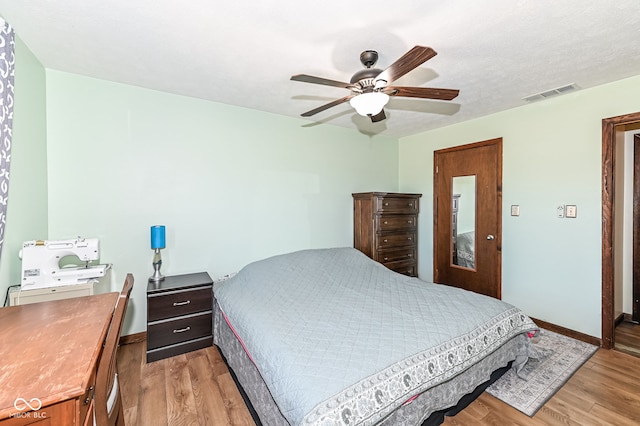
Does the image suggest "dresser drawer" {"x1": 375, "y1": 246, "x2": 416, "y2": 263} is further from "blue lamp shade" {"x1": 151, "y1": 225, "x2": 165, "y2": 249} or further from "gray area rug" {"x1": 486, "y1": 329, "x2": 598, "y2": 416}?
"blue lamp shade" {"x1": 151, "y1": 225, "x2": 165, "y2": 249}

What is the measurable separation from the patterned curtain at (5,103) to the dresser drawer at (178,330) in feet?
4.07

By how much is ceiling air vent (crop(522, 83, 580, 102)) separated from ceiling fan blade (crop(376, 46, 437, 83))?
202 cm

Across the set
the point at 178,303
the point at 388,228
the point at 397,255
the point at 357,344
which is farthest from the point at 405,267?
the point at 178,303

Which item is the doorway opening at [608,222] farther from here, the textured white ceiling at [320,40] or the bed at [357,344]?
the bed at [357,344]

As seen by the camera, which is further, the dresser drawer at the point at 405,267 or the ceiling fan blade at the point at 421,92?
the dresser drawer at the point at 405,267

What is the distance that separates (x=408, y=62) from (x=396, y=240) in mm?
2697

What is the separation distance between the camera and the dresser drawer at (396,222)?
12.1 ft

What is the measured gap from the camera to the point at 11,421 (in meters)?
0.75

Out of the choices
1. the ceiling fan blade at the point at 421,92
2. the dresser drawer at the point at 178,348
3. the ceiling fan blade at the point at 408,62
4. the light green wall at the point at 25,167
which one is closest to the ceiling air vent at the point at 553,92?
the ceiling fan blade at the point at 421,92

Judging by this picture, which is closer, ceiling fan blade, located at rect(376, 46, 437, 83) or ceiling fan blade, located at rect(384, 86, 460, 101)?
ceiling fan blade, located at rect(376, 46, 437, 83)

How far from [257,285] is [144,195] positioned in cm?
138

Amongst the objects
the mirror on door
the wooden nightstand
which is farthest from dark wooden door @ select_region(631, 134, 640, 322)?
the wooden nightstand

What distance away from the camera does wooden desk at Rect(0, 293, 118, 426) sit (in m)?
0.78

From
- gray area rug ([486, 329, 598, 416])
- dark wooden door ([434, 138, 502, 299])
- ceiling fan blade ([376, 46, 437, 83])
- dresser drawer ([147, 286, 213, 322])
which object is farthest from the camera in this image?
dark wooden door ([434, 138, 502, 299])
